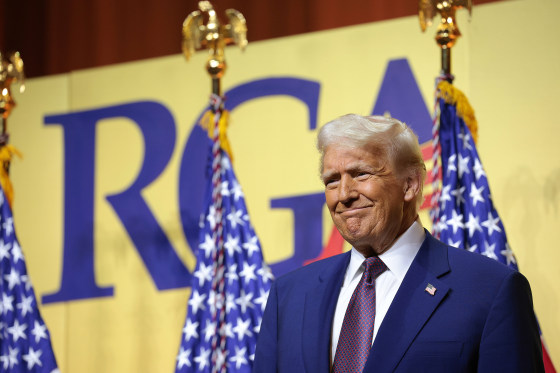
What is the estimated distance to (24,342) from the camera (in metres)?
3.48

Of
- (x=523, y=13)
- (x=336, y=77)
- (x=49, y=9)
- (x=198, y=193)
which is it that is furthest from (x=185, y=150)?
(x=523, y=13)

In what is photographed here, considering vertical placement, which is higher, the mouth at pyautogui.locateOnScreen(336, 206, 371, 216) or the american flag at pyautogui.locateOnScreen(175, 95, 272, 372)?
the mouth at pyautogui.locateOnScreen(336, 206, 371, 216)

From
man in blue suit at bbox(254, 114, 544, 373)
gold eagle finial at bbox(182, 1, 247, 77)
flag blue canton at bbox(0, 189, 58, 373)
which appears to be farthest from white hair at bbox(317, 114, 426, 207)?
flag blue canton at bbox(0, 189, 58, 373)

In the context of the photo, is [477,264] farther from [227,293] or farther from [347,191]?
[227,293]

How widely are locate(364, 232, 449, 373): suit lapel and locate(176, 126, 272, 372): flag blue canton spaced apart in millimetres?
1515

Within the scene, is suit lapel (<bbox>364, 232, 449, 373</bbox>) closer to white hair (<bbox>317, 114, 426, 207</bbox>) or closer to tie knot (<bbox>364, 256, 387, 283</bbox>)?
tie knot (<bbox>364, 256, 387, 283</bbox>)

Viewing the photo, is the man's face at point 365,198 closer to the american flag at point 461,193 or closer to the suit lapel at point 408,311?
the suit lapel at point 408,311

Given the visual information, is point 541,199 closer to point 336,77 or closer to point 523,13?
point 523,13

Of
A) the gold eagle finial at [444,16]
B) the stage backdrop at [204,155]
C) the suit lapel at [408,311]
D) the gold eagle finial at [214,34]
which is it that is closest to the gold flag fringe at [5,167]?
the stage backdrop at [204,155]

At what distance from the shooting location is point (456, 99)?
299 centimetres

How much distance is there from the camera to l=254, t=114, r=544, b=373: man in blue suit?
5.29 feet

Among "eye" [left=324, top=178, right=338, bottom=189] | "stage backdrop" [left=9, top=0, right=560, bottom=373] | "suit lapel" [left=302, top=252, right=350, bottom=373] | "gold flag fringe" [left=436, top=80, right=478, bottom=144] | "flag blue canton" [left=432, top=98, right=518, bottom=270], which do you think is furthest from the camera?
"stage backdrop" [left=9, top=0, right=560, bottom=373]

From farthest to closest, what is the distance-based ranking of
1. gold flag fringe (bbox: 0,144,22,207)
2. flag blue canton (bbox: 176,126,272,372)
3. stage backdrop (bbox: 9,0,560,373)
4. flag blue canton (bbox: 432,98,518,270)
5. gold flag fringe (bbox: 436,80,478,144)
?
gold flag fringe (bbox: 0,144,22,207)
stage backdrop (bbox: 9,0,560,373)
flag blue canton (bbox: 176,126,272,372)
gold flag fringe (bbox: 436,80,478,144)
flag blue canton (bbox: 432,98,518,270)

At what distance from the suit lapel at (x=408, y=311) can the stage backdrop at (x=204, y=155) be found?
1.69 metres
